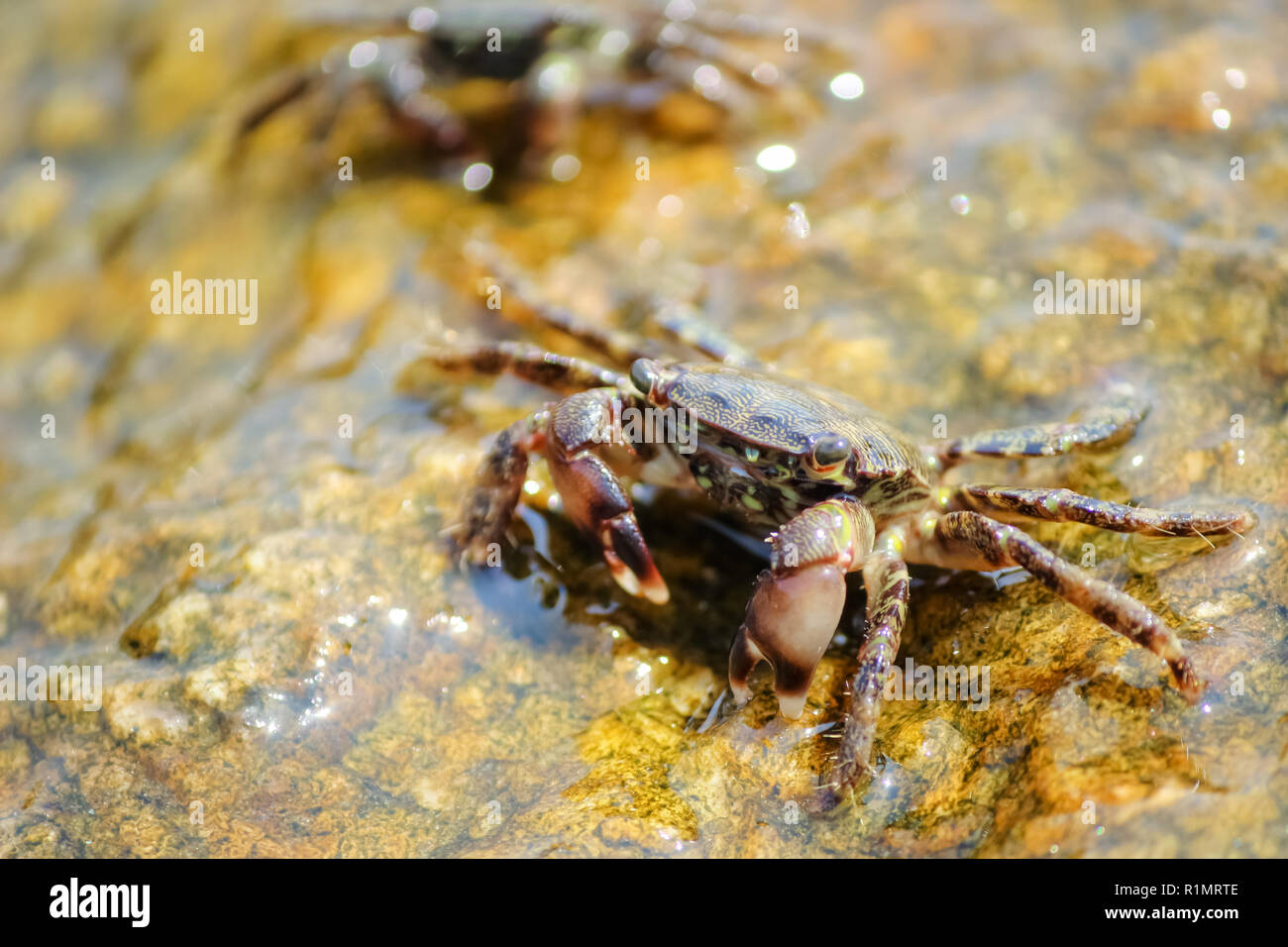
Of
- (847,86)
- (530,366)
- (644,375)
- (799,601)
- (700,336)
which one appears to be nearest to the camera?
(799,601)

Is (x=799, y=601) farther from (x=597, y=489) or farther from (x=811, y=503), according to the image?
(x=597, y=489)

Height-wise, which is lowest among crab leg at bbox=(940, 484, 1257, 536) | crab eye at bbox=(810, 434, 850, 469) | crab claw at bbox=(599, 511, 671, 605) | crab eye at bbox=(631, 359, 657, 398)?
crab claw at bbox=(599, 511, 671, 605)

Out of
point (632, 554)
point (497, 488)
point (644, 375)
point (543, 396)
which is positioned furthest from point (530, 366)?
point (632, 554)

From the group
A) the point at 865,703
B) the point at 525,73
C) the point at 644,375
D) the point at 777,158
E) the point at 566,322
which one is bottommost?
the point at 865,703

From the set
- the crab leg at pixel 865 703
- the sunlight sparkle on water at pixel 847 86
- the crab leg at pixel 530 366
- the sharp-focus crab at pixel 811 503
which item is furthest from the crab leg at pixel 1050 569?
the sunlight sparkle on water at pixel 847 86

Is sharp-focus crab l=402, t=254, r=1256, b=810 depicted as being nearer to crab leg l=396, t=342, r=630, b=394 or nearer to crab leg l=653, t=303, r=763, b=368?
crab leg l=396, t=342, r=630, b=394

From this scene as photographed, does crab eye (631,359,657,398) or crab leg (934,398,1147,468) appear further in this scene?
crab leg (934,398,1147,468)

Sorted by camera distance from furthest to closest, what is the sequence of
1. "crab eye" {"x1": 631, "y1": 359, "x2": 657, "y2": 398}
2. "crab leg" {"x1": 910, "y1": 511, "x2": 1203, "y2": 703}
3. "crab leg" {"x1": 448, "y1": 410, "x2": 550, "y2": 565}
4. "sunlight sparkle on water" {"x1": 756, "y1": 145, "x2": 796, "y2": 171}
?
"sunlight sparkle on water" {"x1": 756, "y1": 145, "x2": 796, "y2": 171}
"crab leg" {"x1": 448, "y1": 410, "x2": 550, "y2": 565}
"crab eye" {"x1": 631, "y1": 359, "x2": 657, "y2": 398}
"crab leg" {"x1": 910, "y1": 511, "x2": 1203, "y2": 703}

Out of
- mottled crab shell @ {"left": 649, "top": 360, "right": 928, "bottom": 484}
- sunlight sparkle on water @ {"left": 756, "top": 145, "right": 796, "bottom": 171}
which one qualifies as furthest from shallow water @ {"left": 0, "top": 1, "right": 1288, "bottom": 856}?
mottled crab shell @ {"left": 649, "top": 360, "right": 928, "bottom": 484}

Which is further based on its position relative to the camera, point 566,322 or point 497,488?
point 566,322
